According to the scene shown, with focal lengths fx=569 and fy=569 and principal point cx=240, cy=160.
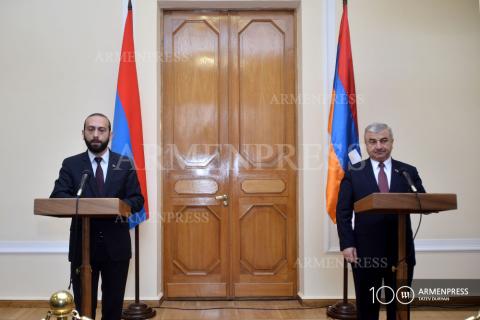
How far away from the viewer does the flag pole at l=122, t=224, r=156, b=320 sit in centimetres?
486

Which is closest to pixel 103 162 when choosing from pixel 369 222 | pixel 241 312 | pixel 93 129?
pixel 93 129

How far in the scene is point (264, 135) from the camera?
18.5ft

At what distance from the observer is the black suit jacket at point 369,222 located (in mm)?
3369

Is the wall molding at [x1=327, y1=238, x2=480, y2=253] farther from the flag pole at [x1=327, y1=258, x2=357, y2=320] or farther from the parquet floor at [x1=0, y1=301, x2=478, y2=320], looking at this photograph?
the parquet floor at [x1=0, y1=301, x2=478, y2=320]

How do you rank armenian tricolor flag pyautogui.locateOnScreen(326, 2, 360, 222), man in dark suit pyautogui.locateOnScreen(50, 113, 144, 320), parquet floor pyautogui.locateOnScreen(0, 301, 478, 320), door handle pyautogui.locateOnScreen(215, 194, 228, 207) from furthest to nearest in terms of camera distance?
door handle pyautogui.locateOnScreen(215, 194, 228, 207) → parquet floor pyautogui.locateOnScreen(0, 301, 478, 320) → armenian tricolor flag pyautogui.locateOnScreen(326, 2, 360, 222) → man in dark suit pyautogui.locateOnScreen(50, 113, 144, 320)

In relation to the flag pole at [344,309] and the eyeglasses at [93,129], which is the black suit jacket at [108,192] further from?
the flag pole at [344,309]

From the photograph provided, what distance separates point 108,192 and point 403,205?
1.71m

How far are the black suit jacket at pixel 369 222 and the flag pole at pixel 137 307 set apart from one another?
81.7 inches

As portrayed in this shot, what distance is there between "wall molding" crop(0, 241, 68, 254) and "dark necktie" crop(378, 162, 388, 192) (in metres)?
3.08

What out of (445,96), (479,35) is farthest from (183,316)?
(479,35)

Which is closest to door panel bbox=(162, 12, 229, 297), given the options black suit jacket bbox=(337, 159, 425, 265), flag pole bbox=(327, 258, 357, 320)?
flag pole bbox=(327, 258, 357, 320)

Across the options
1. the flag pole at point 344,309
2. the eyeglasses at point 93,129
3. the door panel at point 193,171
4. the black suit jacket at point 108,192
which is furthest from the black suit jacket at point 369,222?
the door panel at point 193,171

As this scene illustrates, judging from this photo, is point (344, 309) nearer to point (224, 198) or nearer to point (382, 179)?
point (224, 198)

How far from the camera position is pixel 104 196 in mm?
3398
